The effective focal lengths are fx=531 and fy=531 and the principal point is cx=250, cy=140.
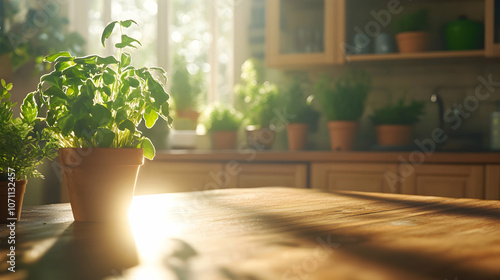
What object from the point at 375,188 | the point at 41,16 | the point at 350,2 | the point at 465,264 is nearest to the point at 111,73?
the point at 465,264

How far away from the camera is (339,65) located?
3.36 meters

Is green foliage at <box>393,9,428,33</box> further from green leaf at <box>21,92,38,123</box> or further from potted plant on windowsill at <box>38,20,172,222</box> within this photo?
green leaf at <box>21,92,38,123</box>

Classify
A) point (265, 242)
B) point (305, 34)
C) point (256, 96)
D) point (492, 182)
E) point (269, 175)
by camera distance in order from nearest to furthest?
point (265, 242)
point (492, 182)
point (269, 175)
point (305, 34)
point (256, 96)

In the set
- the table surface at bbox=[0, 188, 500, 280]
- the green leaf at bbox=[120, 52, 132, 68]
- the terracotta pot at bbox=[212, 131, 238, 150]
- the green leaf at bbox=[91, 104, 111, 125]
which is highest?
the green leaf at bbox=[120, 52, 132, 68]

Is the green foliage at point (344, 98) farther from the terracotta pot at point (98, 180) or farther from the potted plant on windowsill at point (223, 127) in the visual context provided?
the terracotta pot at point (98, 180)

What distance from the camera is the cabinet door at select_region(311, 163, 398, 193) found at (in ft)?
8.55

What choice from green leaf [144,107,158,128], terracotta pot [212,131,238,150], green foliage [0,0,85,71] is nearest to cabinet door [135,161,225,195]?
terracotta pot [212,131,238,150]

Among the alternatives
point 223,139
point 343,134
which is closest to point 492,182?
point 343,134

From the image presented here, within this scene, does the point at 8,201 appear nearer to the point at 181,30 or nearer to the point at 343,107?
the point at 343,107

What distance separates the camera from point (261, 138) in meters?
3.23

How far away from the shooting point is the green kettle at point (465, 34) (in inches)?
117

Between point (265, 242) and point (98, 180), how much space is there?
314 mm

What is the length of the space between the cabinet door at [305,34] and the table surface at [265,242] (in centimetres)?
216

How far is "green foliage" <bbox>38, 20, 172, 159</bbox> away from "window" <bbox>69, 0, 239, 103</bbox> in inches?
112
